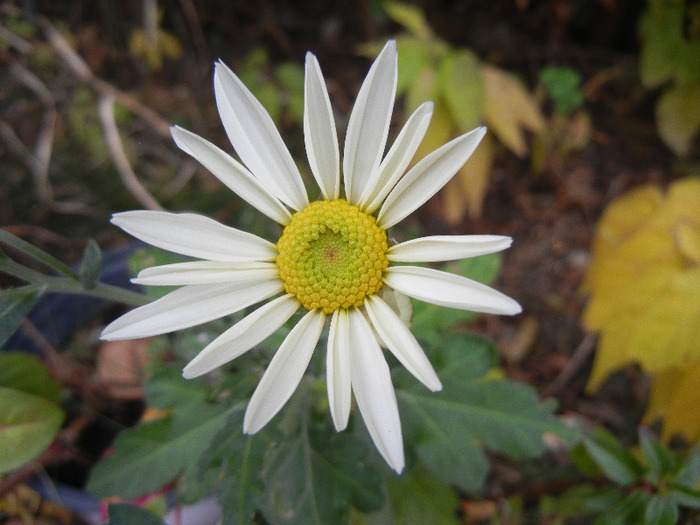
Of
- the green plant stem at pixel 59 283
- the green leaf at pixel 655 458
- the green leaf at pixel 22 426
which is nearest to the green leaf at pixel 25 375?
the green leaf at pixel 22 426

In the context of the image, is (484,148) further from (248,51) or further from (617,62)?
(248,51)

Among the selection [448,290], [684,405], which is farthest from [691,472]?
[448,290]

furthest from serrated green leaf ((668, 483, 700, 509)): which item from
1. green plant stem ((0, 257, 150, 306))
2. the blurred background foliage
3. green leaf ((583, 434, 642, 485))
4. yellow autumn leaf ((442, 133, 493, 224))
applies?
yellow autumn leaf ((442, 133, 493, 224))

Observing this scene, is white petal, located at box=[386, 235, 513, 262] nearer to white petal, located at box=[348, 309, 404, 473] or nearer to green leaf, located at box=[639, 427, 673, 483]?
white petal, located at box=[348, 309, 404, 473]

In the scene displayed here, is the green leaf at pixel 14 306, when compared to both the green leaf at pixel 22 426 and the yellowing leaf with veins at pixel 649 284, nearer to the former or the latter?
the green leaf at pixel 22 426

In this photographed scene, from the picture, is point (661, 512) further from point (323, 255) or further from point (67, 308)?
point (67, 308)

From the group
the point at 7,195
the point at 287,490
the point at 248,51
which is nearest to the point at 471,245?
the point at 287,490
